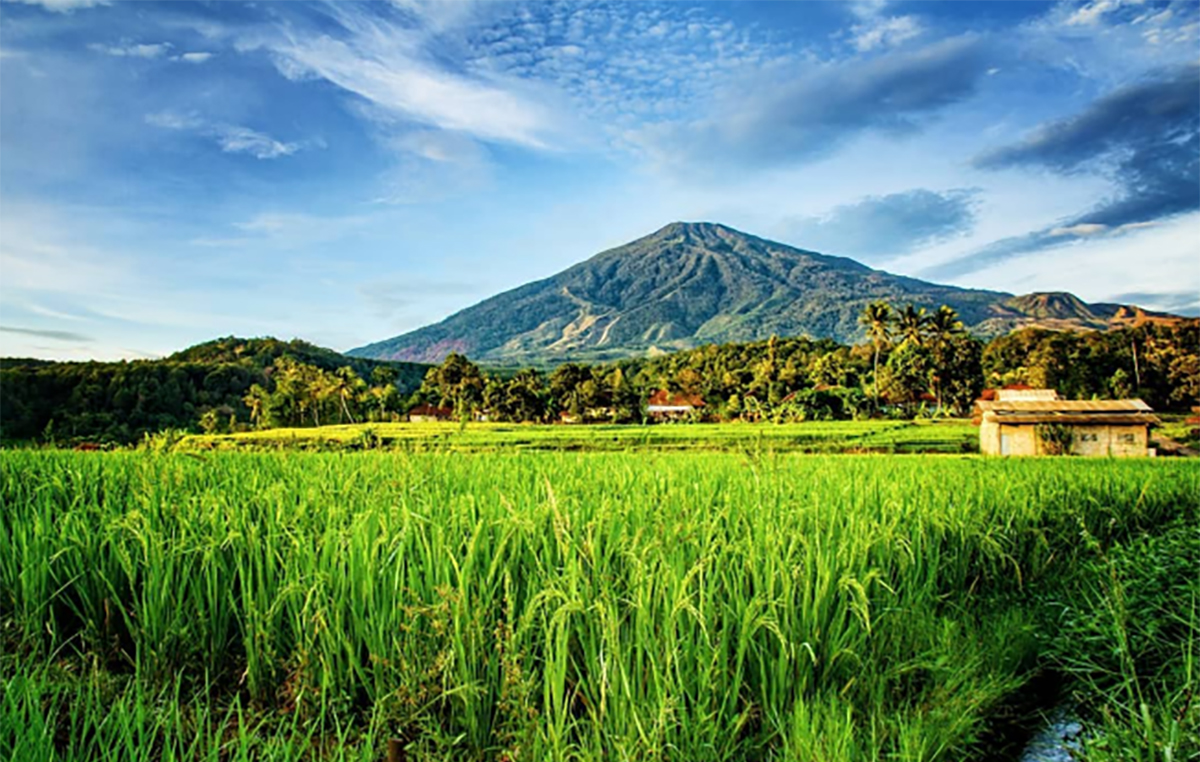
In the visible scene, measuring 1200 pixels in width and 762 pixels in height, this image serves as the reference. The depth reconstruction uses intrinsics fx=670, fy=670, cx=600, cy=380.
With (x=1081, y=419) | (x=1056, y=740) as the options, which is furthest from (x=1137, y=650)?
(x=1081, y=419)

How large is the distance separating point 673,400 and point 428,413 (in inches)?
1122

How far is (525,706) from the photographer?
2002mm

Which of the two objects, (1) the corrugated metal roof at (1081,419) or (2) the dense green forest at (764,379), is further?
(2) the dense green forest at (764,379)

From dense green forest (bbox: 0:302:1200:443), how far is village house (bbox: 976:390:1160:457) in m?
12.0

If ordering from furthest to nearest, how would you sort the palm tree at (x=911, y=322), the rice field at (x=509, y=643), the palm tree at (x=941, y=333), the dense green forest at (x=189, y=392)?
1. the palm tree at (x=911, y=322)
2. the palm tree at (x=941, y=333)
3. the dense green forest at (x=189, y=392)
4. the rice field at (x=509, y=643)

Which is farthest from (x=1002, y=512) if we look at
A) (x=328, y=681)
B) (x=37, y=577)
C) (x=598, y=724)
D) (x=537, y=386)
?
(x=537, y=386)

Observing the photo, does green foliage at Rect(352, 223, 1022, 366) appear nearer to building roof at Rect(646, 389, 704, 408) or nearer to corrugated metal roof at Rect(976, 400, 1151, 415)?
building roof at Rect(646, 389, 704, 408)

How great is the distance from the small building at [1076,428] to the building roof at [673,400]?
37.4 meters

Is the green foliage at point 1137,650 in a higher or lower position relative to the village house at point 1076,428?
higher

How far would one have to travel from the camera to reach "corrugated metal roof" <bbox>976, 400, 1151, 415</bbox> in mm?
28703

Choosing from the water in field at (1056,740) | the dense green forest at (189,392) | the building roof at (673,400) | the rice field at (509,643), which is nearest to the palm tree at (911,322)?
the building roof at (673,400)

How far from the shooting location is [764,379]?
2163 inches

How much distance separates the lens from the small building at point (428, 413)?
57234 millimetres

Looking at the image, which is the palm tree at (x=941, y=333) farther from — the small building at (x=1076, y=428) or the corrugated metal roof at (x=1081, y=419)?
the corrugated metal roof at (x=1081, y=419)
